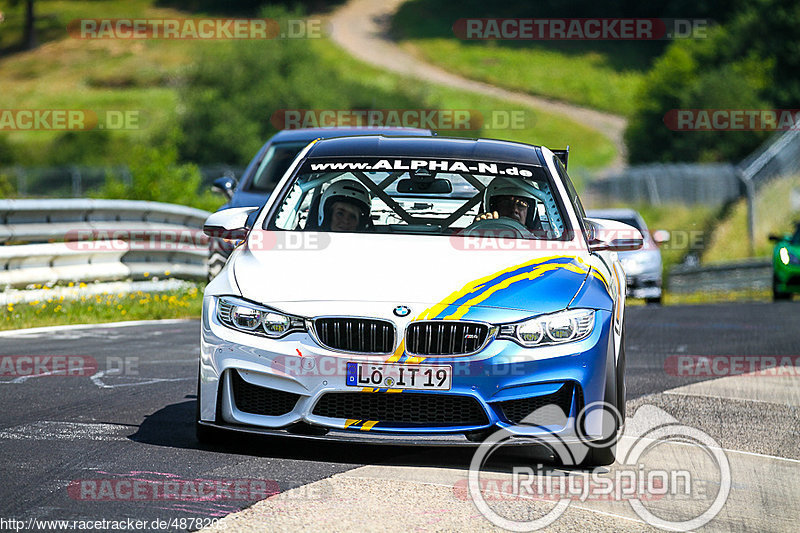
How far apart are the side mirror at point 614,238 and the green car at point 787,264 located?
14.6 metres

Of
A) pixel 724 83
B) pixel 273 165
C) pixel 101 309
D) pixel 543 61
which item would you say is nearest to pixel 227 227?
pixel 273 165

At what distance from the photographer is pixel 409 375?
5625 mm

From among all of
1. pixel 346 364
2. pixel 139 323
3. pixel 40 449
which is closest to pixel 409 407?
pixel 346 364

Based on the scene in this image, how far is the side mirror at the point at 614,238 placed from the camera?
6.78m

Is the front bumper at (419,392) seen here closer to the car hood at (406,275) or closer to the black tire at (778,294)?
the car hood at (406,275)

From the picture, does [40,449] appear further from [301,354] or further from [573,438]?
[573,438]

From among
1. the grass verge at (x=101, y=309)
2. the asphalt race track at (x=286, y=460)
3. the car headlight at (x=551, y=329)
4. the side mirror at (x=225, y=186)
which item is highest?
the side mirror at (x=225, y=186)

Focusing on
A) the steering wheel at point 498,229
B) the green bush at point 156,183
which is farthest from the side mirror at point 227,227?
the green bush at point 156,183

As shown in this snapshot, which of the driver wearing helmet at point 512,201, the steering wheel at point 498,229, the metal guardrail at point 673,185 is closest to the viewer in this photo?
the steering wheel at point 498,229

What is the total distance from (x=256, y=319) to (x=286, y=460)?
65 centimetres

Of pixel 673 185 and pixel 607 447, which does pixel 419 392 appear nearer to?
pixel 607 447

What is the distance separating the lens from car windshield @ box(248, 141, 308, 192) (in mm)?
13078

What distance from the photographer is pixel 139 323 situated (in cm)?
1319

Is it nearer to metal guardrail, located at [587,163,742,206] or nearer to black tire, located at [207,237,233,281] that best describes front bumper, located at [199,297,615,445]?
black tire, located at [207,237,233,281]
